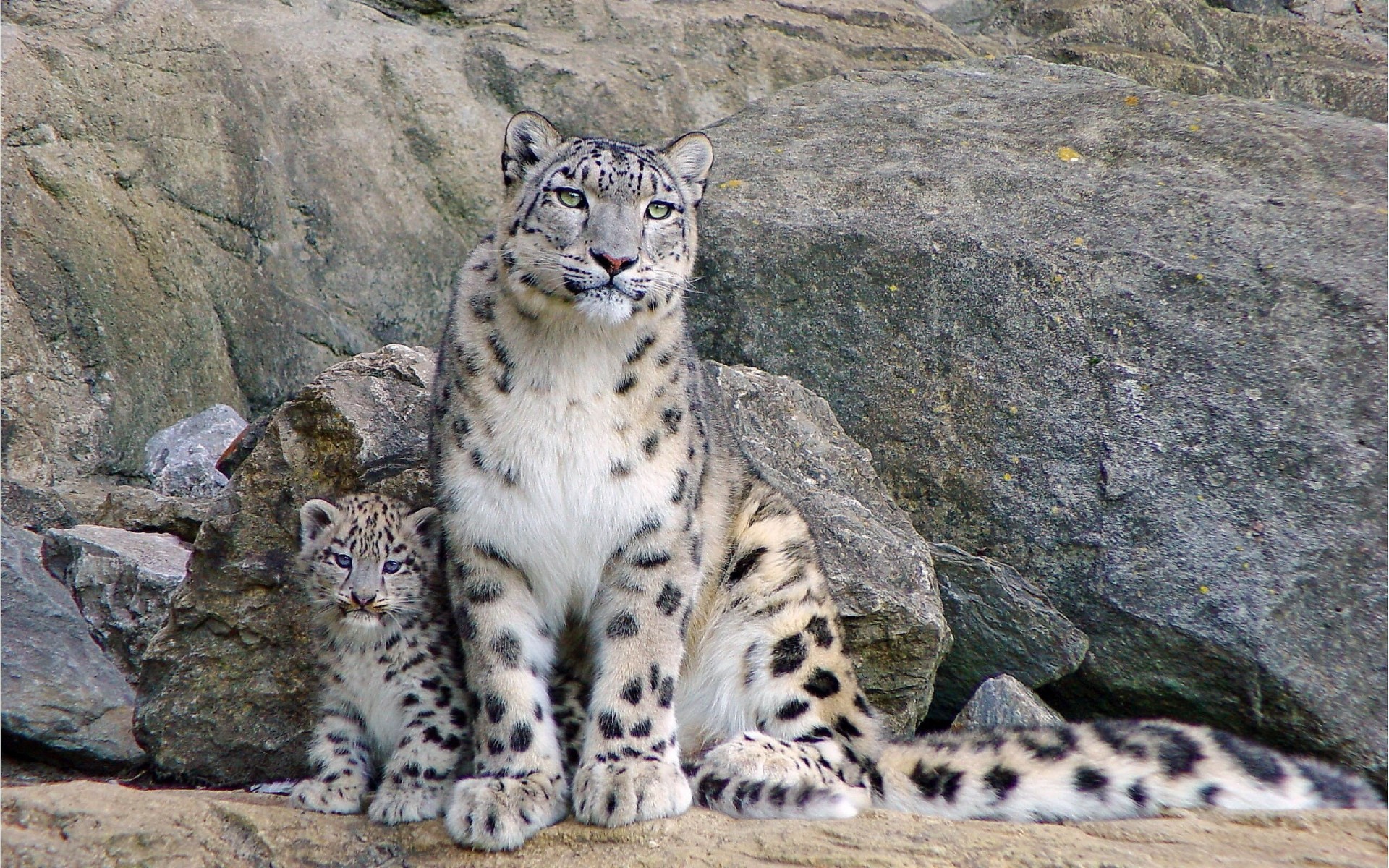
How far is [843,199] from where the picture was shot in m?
6.23

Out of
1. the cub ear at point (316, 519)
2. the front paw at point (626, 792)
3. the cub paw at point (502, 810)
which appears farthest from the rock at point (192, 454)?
the front paw at point (626, 792)

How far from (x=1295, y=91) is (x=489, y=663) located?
24.8 ft

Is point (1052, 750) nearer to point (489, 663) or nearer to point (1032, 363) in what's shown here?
point (489, 663)

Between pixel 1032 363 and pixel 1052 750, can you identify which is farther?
pixel 1032 363

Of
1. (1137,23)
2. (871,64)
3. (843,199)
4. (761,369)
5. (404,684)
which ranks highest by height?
(1137,23)

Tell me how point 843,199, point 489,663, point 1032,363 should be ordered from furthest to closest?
point 843,199 < point 1032,363 < point 489,663

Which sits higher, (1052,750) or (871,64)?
(871,64)

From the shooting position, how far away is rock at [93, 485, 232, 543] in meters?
5.86

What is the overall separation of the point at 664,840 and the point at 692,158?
220 cm

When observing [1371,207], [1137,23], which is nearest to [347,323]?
[1371,207]

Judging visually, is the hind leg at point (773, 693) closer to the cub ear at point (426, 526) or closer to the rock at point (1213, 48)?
the cub ear at point (426, 526)

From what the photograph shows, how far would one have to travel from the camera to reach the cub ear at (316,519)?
4195mm

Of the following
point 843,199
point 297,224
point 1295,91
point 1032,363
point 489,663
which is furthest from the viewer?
point 1295,91

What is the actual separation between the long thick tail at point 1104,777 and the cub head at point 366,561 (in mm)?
1608
